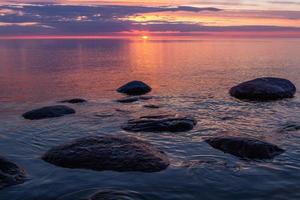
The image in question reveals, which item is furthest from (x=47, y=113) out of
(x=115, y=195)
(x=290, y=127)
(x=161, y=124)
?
(x=115, y=195)

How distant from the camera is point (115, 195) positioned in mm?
11047

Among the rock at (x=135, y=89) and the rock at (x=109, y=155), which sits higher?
the rock at (x=109, y=155)

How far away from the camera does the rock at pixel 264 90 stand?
1083 inches

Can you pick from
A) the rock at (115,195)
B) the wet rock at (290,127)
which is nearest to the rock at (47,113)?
the wet rock at (290,127)

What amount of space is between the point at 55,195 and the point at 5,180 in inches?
63.1

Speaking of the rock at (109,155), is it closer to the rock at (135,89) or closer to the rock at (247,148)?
the rock at (247,148)

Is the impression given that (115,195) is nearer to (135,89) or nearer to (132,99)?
(132,99)

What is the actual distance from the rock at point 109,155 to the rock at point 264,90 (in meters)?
14.4

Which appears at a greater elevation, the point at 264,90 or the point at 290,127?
the point at 290,127

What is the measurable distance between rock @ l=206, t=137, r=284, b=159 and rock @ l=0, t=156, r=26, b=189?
6.50 m

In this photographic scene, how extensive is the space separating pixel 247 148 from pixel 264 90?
13.8m

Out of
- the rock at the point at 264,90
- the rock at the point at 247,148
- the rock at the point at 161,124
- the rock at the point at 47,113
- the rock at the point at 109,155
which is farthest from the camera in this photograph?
the rock at the point at 264,90

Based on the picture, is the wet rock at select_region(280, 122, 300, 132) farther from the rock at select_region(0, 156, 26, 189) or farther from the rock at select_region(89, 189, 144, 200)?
the rock at select_region(0, 156, 26, 189)

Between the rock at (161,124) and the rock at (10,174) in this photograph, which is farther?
the rock at (161,124)
